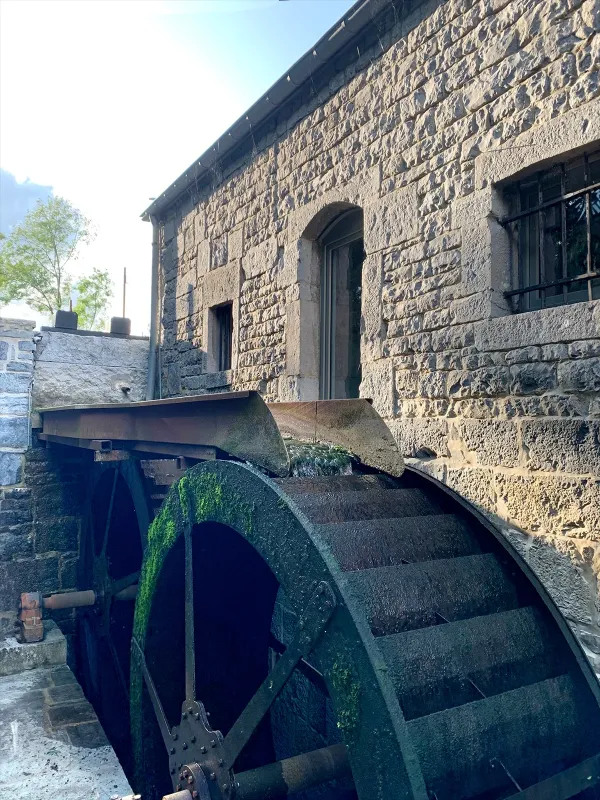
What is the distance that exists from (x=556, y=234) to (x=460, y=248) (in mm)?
518

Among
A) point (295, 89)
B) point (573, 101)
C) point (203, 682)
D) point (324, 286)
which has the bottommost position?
point (203, 682)

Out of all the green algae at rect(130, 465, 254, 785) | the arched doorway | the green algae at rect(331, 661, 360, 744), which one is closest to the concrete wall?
the arched doorway

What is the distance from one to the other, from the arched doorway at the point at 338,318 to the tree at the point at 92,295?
16.9 m

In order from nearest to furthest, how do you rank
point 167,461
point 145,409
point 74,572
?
point 145,409
point 167,461
point 74,572

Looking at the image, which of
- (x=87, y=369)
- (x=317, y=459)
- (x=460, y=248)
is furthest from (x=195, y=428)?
(x=87, y=369)

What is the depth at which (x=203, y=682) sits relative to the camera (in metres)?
2.88

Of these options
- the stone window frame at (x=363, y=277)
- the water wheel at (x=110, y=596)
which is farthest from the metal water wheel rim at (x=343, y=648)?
the water wheel at (x=110, y=596)

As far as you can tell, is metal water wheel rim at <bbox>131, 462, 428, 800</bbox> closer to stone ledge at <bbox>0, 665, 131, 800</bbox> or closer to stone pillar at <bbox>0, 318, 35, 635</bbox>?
stone ledge at <bbox>0, 665, 131, 800</bbox>

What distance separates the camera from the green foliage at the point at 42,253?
1942 cm

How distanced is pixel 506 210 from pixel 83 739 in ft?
11.9

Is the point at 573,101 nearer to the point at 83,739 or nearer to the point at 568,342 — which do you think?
the point at 568,342

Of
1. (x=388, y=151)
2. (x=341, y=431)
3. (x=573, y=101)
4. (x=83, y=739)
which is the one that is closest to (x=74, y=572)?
(x=83, y=739)

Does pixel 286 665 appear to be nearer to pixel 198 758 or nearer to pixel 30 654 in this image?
pixel 198 758

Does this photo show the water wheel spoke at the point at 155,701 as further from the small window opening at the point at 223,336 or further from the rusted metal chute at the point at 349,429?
the small window opening at the point at 223,336
